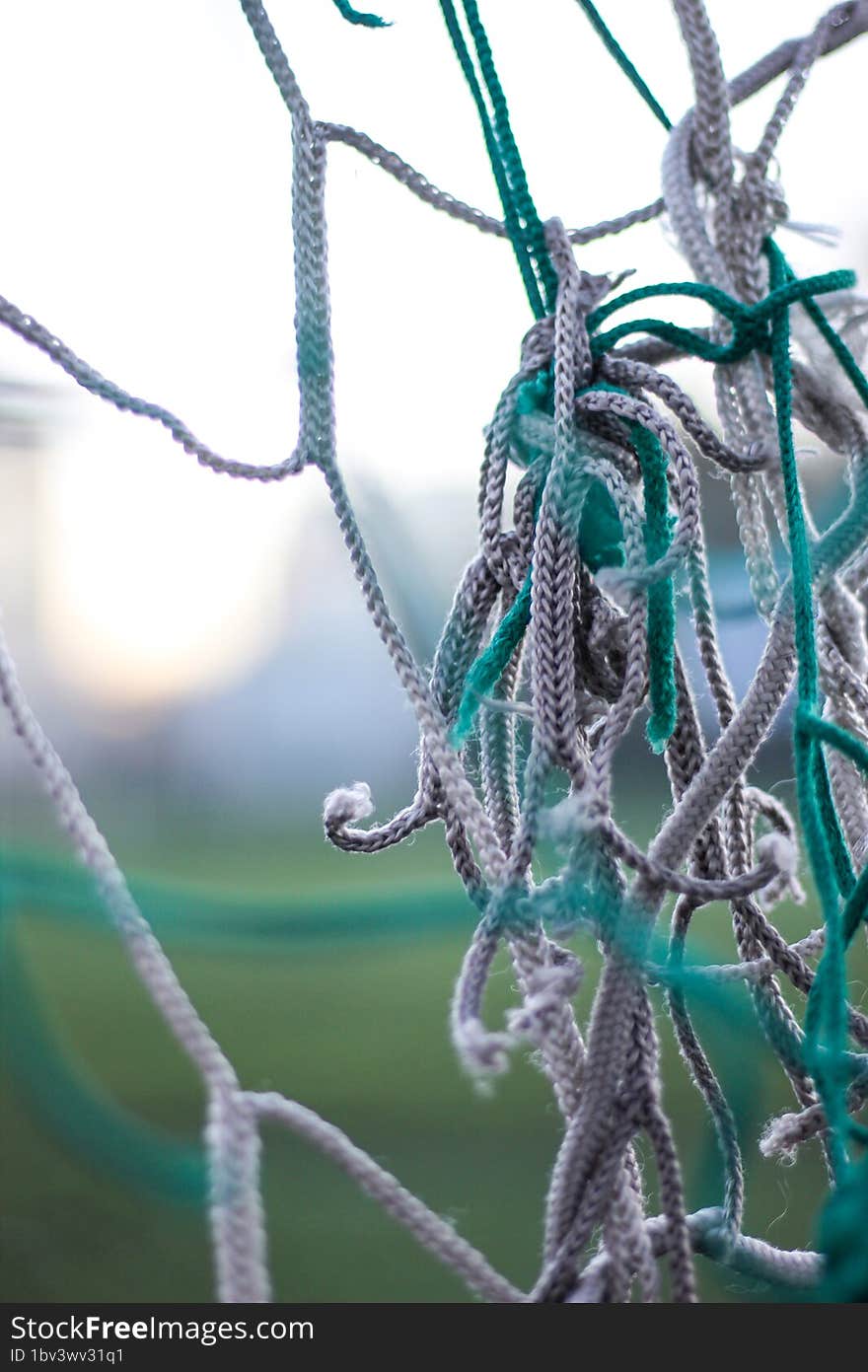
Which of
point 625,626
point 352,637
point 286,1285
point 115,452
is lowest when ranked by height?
point 286,1285

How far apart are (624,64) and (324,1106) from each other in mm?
1418

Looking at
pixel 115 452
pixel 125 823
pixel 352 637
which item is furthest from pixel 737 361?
pixel 125 823

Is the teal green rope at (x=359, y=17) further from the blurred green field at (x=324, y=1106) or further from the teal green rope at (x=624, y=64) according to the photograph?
the blurred green field at (x=324, y=1106)

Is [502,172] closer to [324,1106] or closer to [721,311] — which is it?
[721,311]

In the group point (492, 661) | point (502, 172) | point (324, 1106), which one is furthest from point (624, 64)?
point (324, 1106)

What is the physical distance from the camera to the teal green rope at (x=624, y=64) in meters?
0.36

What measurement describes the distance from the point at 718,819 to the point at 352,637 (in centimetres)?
259

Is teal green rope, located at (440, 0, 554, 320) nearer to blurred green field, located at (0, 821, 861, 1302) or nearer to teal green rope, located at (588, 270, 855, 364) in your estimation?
teal green rope, located at (588, 270, 855, 364)

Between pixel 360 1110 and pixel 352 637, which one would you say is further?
pixel 352 637

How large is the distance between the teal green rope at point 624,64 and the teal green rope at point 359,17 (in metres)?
0.08

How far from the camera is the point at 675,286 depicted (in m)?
0.31

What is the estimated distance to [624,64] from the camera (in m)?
0.37

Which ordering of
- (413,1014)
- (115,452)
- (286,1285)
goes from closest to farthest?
1. (286,1285)
2. (115,452)
3. (413,1014)

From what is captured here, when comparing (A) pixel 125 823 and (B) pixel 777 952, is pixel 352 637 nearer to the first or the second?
(A) pixel 125 823
